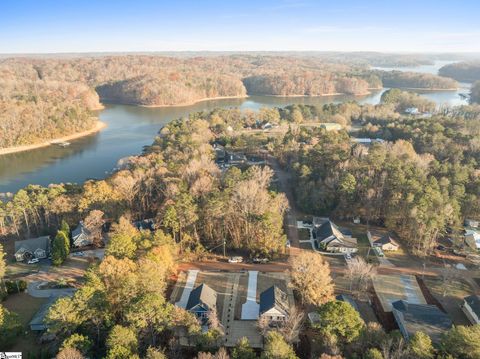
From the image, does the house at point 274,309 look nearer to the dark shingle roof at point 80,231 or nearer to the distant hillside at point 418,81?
the dark shingle roof at point 80,231

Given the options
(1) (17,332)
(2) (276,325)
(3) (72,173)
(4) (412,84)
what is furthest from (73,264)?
(4) (412,84)

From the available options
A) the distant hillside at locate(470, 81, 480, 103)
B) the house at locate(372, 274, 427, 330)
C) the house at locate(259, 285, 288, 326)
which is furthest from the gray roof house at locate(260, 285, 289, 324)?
the distant hillside at locate(470, 81, 480, 103)

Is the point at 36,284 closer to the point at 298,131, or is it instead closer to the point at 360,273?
the point at 360,273

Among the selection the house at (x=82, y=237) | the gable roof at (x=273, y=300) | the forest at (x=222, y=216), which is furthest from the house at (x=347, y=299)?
the house at (x=82, y=237)

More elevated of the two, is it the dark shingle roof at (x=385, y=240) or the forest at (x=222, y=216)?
the forest at (x=222, y=216)

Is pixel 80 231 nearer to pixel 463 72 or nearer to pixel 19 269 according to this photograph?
pixel 19 269

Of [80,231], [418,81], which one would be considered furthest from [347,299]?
[418,81]
